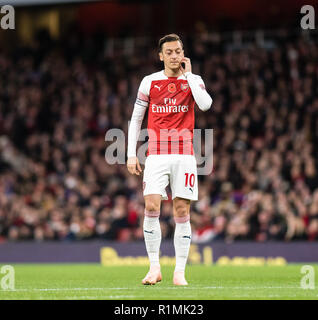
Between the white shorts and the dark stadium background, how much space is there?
10020mm

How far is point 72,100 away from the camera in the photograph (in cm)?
2638

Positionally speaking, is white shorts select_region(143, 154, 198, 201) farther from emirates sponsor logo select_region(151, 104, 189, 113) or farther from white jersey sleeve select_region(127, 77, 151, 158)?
emirates sponsor logo select_region(151, 104, 189, 113)

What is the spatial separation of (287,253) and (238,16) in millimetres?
12038

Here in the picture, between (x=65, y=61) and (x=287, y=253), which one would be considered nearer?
(x=287, y=253)

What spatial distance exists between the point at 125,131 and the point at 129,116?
0.63 metres

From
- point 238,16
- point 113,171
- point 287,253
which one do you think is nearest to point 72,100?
point 113,171

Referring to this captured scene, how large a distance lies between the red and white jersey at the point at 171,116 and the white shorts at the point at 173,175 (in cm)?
9

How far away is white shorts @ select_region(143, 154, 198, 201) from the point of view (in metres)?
9.44

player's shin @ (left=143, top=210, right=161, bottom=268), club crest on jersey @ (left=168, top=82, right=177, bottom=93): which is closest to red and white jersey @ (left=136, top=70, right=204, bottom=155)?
club crest on jersey @ (left=168, top=82, right=177, bottom=93)

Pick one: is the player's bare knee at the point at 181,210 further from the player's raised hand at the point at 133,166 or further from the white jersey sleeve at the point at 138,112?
the white jersey sleeve at the point at 138,112

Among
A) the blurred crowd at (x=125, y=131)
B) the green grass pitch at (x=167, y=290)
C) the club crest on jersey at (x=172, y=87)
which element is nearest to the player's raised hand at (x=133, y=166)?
the club crest on jersey at (x=172, y=87)

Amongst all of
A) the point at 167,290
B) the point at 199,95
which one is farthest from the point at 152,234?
the point at 199,95
